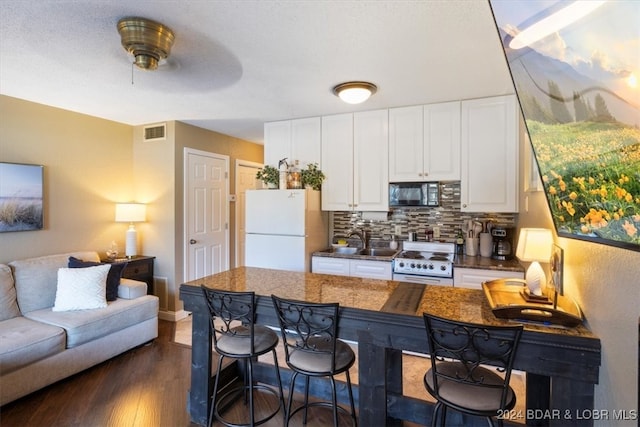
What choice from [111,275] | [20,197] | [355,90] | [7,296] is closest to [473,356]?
[355,90]

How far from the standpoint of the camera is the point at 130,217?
385 cm

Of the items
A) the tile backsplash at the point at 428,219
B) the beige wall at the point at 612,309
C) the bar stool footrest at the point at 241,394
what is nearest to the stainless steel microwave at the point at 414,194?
the tile backsplash at the point at 428,219

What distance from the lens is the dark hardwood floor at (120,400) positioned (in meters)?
2.09

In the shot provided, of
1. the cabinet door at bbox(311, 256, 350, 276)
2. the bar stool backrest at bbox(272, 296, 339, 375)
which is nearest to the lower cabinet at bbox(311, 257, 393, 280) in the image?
the cabinet door at bbox(311, 256, 350, 276)

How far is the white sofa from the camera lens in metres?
2.27

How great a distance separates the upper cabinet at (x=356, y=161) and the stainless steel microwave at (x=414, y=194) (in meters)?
0.09

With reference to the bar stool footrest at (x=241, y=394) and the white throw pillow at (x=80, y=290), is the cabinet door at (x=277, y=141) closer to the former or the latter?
the white throw pillow at (x=80, y=290)

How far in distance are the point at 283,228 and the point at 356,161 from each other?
1115 millimetres

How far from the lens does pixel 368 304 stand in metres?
1.68

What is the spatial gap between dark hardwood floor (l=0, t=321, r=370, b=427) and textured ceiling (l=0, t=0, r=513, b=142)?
95.5 inches

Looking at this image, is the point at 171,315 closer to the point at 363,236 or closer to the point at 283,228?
the point at 283,228

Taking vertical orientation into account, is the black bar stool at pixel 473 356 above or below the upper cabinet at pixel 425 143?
below

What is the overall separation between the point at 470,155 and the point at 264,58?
2151 mm

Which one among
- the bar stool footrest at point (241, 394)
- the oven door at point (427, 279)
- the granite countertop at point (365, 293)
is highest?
the granite countertop at point (365, 293)
